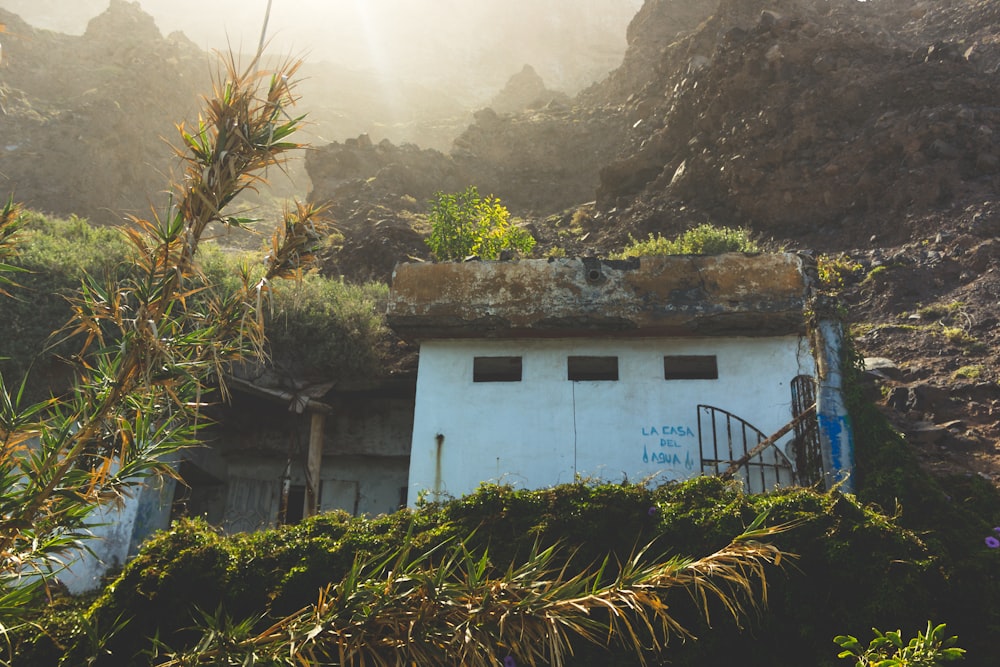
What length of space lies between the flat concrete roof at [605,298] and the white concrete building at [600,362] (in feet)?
0.07

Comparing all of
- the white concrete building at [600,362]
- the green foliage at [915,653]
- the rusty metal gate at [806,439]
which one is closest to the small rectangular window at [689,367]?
the white concrete building at [600,362]

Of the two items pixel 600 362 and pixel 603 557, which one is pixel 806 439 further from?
pixel 603 557

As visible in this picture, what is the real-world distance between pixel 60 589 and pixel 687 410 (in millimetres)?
8407

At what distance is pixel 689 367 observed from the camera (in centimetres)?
1306

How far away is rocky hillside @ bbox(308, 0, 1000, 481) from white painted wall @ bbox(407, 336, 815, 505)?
3.61 meters

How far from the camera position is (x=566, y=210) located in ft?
125

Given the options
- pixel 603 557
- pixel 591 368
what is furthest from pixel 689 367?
pixel 603 557

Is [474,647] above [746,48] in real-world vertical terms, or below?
below

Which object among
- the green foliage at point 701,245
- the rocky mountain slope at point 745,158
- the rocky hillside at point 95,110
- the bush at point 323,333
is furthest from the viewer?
the rocky hillside at point 95,110

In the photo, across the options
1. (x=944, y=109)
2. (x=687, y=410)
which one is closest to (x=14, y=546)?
(x=687, y=410)

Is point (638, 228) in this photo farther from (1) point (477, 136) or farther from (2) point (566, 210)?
(1) point (477, 136)

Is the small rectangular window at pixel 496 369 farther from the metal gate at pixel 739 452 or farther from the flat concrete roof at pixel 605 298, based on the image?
the metal gate at pixel 739 452

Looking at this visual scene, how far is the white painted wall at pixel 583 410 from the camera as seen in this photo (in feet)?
40.1

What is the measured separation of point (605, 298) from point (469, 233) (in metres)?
4.09
